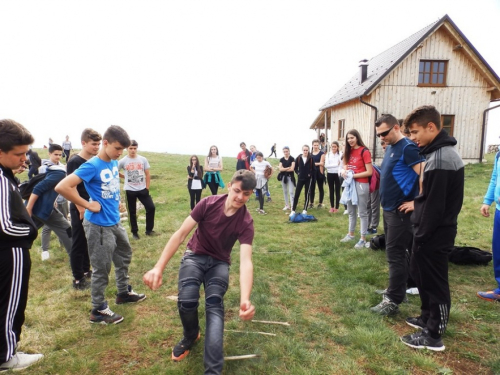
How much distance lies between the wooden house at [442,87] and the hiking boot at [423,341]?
16.4 m

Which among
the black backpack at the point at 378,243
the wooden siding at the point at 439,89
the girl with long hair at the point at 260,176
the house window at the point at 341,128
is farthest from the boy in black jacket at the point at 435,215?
the house window at the point at 341,128

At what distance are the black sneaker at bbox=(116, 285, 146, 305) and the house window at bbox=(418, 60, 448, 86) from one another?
19.9 metres

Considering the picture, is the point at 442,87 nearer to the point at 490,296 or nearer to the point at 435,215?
the point at 490,296

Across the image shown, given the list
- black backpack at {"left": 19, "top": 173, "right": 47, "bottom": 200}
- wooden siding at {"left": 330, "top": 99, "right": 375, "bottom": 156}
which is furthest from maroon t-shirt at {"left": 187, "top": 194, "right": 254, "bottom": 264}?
wooden siding at {"left": 330, "top": 99, "right": 375, "bottom": 156}

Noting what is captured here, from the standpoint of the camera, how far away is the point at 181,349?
310cm

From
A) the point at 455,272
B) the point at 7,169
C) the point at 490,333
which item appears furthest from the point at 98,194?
the point at 455,272

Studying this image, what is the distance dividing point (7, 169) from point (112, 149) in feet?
3.72

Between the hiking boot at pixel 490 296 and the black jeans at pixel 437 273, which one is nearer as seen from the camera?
the black jeans at pixel 437 273

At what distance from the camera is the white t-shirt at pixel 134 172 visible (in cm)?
687

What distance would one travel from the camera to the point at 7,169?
8.99ft

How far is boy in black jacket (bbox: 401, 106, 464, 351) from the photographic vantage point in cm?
293

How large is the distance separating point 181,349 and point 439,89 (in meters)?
20.9

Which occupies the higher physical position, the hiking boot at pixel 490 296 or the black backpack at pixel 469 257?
the black backpack at pixel 469 257

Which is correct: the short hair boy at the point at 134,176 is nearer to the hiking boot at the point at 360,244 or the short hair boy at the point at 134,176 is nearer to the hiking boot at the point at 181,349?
the hiking boot at the point at 181,349
